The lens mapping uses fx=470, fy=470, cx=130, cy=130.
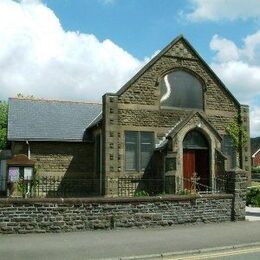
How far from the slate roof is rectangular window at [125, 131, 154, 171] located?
393cm

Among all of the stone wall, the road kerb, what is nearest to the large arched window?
the stone wall

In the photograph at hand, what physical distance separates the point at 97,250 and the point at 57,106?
18.7 meters

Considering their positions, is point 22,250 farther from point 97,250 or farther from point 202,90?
point 202,90

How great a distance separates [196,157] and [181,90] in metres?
3.73

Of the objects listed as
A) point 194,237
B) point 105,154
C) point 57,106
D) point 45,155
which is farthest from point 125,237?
point 57,106

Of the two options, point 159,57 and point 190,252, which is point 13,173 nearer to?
point 159,57

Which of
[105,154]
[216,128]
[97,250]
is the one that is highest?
[216,128]

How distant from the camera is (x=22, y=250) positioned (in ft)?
37.4

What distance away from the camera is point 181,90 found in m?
25.2

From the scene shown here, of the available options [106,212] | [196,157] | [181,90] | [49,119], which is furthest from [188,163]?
[106,212]

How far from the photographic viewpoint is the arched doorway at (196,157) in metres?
23.9

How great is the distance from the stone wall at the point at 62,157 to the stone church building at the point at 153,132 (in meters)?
0.05

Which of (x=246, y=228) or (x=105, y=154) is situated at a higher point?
(x=105, y=154)

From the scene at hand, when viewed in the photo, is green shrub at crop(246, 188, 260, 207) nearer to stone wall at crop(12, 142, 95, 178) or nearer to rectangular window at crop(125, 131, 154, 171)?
rectangular window at crop(125, 131, 154, 171)
